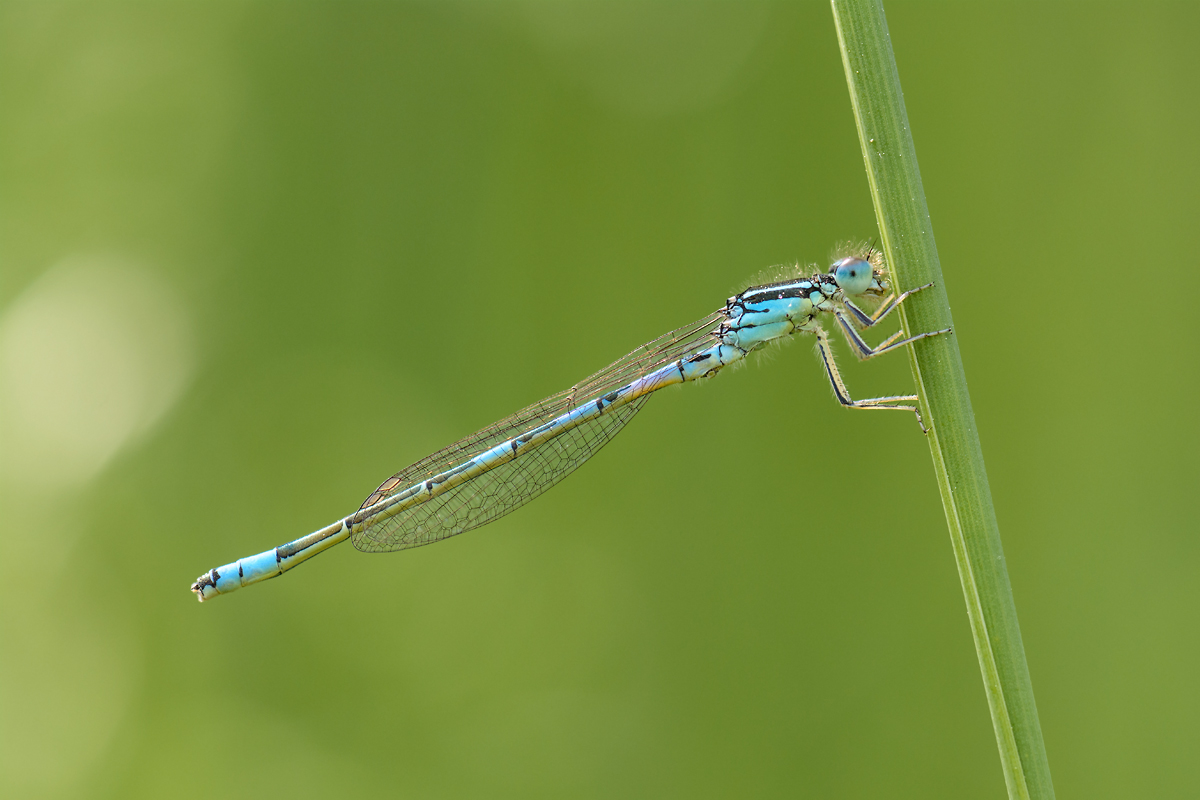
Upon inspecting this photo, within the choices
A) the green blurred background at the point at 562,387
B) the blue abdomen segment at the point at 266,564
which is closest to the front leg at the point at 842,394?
the green blurred background at the point at 562,387

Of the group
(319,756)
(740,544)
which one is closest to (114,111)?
(319,756)

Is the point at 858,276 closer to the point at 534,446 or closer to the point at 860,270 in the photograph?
the point at 860,270

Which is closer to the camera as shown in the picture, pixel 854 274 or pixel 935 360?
pixel 935 360

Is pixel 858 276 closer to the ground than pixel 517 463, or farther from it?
farther from it

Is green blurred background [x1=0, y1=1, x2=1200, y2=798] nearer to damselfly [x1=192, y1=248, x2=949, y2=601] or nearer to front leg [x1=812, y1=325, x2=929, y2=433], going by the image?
damselfly [x1=192, y1=248, x2=949, y2=601]

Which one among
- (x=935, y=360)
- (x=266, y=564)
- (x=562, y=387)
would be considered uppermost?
(x=562, y=387)

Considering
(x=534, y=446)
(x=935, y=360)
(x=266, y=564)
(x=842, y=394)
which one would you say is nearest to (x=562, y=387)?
(x=534, y=446)

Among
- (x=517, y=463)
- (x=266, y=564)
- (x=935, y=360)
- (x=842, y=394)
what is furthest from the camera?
(x=517, y=463)
